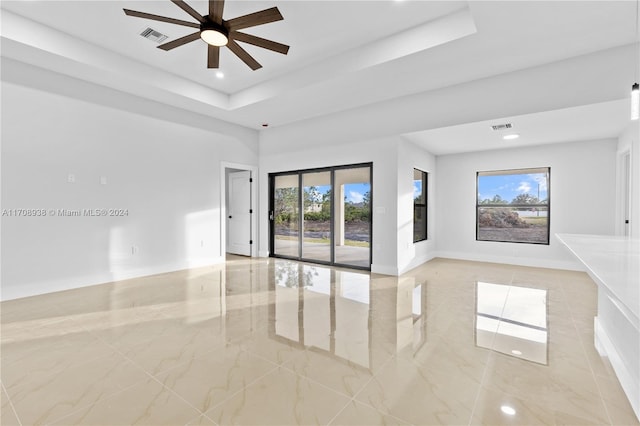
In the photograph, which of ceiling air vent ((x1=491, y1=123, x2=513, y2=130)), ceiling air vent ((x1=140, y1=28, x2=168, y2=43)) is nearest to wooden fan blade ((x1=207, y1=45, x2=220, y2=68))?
ceiling air vent ((x1=140, y1=28, x2=168, y2=43))

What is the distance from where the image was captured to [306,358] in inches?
96.9

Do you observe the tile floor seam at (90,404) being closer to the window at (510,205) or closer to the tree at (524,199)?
the window at (510,205)

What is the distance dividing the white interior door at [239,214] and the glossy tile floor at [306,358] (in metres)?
3.17

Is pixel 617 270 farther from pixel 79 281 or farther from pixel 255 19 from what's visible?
pixel 79 281

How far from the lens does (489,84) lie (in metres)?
4.42

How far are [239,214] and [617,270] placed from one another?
692cm

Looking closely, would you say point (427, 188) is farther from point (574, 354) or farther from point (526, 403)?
point (526, 403)

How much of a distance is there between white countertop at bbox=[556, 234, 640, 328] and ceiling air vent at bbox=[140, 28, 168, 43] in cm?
473

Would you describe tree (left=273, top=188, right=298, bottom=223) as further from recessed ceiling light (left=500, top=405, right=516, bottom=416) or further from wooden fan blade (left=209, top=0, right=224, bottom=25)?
recessed ceiling light (left=500, top=405, right=516, bottom=416)

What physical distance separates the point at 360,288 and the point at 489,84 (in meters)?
3.40

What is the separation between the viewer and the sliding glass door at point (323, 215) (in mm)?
6059

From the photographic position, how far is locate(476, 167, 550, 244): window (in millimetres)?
6570

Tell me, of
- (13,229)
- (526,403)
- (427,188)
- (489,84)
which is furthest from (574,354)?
(13,229)

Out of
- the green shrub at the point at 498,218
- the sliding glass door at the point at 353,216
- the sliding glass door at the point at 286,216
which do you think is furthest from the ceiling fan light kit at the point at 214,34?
the green shrub at the point at 498,218
